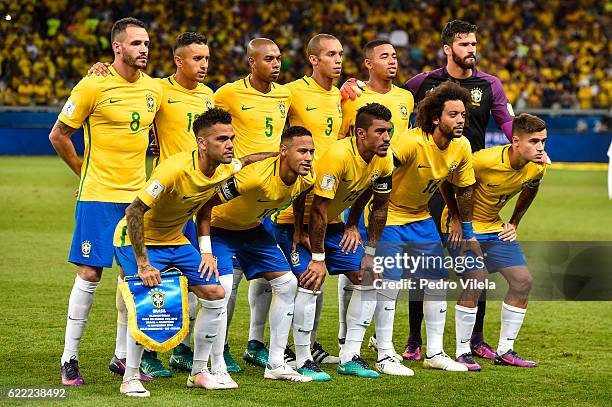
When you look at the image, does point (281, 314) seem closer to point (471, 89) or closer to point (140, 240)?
point (140, 240)

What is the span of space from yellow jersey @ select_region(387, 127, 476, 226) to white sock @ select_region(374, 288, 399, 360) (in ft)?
1.91

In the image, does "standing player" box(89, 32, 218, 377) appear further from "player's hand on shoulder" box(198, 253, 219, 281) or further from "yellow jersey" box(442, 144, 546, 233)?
"yellow jersey" box(442, 144, 546, 233)

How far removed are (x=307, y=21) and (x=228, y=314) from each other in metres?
29.1

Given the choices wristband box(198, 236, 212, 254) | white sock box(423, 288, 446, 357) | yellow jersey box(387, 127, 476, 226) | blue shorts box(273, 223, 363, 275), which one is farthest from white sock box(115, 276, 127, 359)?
white sock box(423, 288, 446, 357)

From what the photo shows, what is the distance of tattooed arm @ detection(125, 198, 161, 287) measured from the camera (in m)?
6.96

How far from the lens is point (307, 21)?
1442 inches

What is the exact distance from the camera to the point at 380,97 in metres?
9.02

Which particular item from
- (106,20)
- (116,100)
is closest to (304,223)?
(116,100)

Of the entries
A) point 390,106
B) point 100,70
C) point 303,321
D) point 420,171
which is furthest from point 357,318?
point 100,70

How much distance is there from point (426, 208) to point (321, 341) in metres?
1.63

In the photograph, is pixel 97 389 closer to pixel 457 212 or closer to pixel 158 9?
pixel 457 212

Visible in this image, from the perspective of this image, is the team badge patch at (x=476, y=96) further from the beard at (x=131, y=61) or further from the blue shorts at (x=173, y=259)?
the blue shorts at (x=173, y=259)

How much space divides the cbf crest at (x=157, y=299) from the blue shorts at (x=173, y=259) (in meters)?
0.29

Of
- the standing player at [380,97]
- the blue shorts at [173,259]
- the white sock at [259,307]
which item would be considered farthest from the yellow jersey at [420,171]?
the blue shorts at [173,259]
